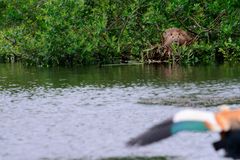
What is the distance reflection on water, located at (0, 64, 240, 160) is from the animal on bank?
16.4 feet

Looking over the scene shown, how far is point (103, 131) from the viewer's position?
36.2 feet

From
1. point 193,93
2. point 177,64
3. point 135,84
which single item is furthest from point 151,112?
point 177,64

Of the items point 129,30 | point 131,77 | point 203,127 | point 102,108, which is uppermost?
point 129,30

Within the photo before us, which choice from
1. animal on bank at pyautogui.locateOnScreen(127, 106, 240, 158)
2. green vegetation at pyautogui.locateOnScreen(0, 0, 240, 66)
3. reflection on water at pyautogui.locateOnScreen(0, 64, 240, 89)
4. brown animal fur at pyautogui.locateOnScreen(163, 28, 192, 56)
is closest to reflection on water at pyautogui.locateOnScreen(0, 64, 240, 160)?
reflection on water at pyautogui.locateOnScreen(0, 64, 240, 89)

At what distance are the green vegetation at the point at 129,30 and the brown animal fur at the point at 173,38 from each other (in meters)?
0.44

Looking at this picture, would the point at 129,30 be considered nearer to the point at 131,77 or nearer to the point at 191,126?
the point at 131,77

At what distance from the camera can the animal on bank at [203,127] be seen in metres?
3.54

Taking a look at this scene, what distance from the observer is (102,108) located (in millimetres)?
13703

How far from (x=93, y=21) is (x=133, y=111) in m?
16.2

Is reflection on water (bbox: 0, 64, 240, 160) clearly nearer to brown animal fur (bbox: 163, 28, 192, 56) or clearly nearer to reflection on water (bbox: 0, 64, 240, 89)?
reflection on water (bbox: 0, 64, 240, 89)

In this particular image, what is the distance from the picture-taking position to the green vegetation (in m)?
26.9

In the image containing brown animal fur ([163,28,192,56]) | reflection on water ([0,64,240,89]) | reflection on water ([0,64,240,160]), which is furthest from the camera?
brown animal fur ([163,28,192,56])

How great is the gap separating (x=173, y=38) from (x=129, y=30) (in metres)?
2.67

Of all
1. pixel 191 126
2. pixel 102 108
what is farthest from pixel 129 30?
pixel 191 126
